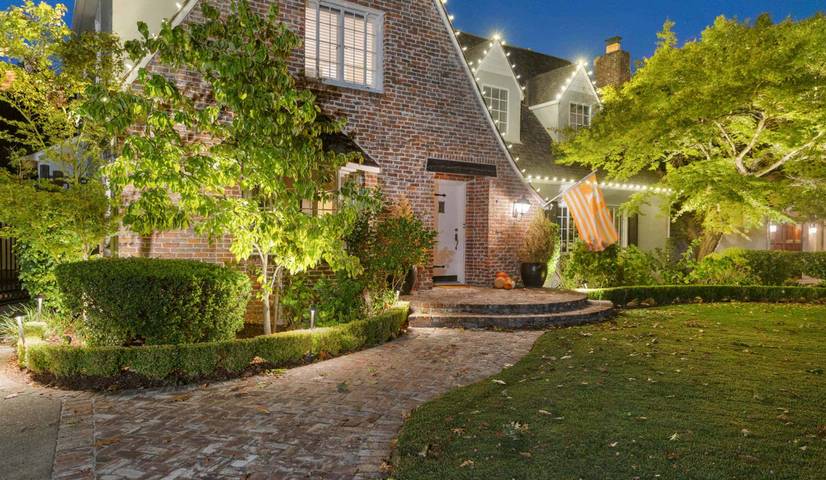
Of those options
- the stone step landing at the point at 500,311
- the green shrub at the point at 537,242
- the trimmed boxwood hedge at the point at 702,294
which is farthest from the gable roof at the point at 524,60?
the stone step landing at the point at 500,311

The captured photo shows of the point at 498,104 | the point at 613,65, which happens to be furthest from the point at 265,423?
the point at 613,65

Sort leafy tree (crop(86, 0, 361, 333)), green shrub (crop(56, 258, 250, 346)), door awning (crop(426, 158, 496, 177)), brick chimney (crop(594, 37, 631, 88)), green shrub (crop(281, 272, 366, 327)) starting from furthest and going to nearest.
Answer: brick chimney (crop(594, 37, 631, 88)) → door awning (crop(426, 158, 496, 177)) → green shrub (crop(281, 272, 366, 327)) → leafy tree (crop(86, 0, 361, 333)) → green shrub (crop(56, 258, 250, 346))

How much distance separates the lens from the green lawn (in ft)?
12.7

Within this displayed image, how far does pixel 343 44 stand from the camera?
439 inches

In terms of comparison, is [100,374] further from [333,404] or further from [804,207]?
[804,207]

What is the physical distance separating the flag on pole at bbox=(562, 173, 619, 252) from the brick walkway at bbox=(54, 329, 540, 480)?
20.0ft

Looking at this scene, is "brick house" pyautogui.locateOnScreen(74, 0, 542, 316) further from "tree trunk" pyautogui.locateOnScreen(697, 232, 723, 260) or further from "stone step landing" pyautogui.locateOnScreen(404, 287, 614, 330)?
"tree trunk" pyautogui.locateOnScreen(697, 232, 723, 260)

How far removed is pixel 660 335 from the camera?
923cm

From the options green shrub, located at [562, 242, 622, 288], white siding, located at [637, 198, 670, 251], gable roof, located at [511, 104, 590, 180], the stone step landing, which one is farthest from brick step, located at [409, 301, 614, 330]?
white siding, located at [637, 198, 670, 251]

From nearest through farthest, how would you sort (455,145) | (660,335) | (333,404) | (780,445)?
1. (780,445)
2. (333,404)
3. (660,335)
4. (455,145)

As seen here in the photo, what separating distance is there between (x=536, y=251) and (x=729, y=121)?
21.1ft

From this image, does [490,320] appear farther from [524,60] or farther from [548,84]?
[524,60]

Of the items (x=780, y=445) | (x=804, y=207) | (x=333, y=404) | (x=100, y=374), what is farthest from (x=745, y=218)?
(x=100, y=374)

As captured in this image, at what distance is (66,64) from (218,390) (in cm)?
676
